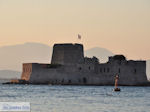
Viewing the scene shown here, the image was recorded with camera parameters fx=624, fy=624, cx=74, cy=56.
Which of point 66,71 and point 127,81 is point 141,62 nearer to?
point 127,81

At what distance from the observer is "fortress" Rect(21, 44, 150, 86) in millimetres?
98500

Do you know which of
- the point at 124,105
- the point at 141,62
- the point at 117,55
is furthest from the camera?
the point at 117,55

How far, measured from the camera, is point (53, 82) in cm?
9944

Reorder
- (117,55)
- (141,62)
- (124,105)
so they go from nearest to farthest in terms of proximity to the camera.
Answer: (124,105), (141,62), (117,55)

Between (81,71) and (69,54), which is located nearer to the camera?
(81,71)

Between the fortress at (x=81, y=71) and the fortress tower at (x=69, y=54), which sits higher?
the fortress tower at (x=69, y=54)

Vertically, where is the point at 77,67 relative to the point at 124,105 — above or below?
above

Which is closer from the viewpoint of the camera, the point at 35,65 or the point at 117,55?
the point at 35,65

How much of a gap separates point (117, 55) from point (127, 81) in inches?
285

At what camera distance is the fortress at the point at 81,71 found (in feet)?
323

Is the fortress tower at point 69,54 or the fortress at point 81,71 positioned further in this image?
the fortress tower at point 69,54

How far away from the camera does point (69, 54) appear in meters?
100

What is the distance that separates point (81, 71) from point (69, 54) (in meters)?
3.46

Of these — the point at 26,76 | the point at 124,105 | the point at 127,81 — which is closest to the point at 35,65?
the point at 26,76
